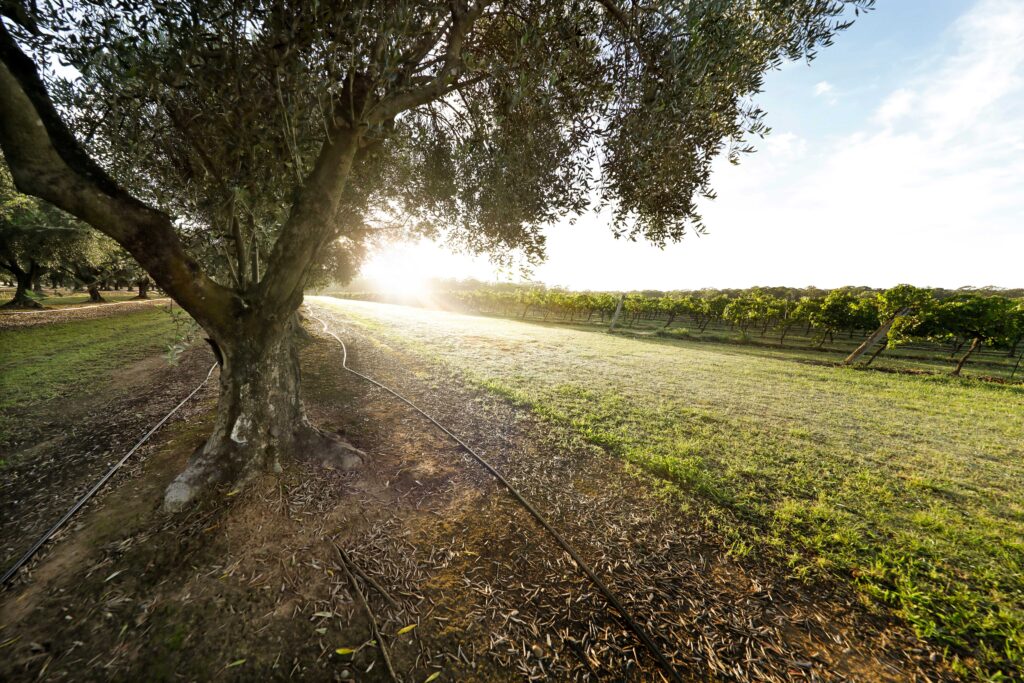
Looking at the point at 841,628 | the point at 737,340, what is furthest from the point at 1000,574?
the point at 737,340

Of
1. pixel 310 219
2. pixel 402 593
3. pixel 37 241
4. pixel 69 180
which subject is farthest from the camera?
pixel 37 241

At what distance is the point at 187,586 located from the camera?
12.8 feet

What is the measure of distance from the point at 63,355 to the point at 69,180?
16.8 meters

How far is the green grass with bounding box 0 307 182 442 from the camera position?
31.6 feet

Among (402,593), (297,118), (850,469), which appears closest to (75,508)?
(402,593)

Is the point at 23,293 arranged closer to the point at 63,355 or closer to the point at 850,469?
the point at 63,355

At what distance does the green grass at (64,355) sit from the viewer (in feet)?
31.6

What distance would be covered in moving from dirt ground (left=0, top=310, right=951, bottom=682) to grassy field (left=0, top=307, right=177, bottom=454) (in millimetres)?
5882

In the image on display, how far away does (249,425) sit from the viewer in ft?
19.2

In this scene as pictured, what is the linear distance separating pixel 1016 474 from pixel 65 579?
18.5 meters

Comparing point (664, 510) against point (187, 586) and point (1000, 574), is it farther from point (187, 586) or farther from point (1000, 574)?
point (187, 586)

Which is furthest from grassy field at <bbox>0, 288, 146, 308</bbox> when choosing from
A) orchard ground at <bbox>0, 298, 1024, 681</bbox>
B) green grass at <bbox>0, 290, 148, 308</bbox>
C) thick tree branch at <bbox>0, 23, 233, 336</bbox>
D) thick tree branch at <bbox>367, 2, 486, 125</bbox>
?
thick tree branch at <bbox>367, 2, 486, 125</bbox>

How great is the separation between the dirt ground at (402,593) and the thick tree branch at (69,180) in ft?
11.4

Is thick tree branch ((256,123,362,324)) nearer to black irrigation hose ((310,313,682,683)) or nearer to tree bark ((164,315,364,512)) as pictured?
tree bark ((164,315,364,512))
